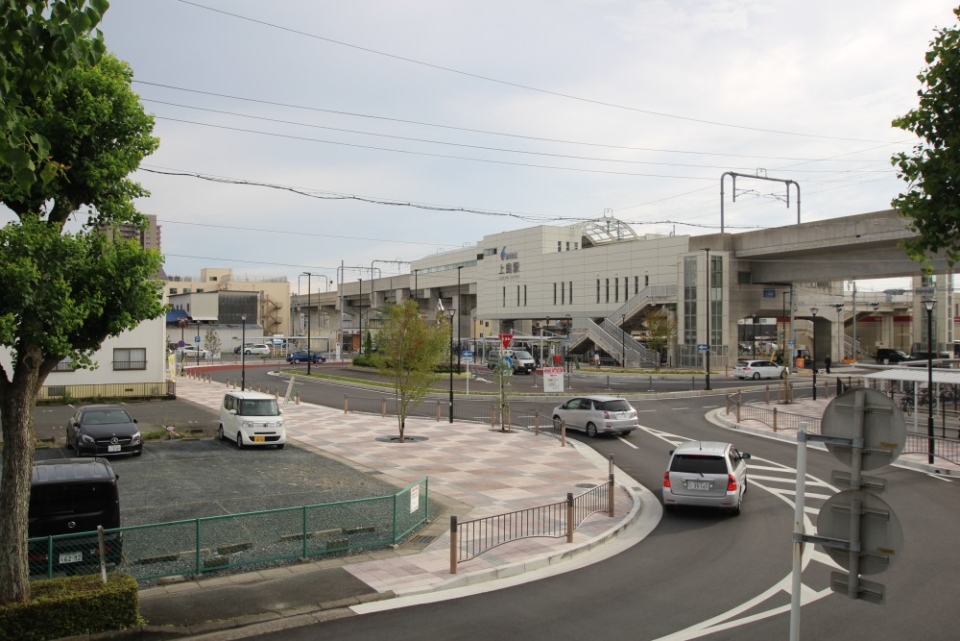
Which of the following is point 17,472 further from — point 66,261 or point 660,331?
point 660,331

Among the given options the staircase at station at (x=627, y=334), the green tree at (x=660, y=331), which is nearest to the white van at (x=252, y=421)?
the green tree at (x=660, y=331)

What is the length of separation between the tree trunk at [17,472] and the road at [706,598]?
3.24 m

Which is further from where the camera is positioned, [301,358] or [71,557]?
[301,358]

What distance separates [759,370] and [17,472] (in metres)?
56.7

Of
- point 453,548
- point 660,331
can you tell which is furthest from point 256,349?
point 453,548

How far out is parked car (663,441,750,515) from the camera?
1605cm

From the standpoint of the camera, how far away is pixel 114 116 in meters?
9.88

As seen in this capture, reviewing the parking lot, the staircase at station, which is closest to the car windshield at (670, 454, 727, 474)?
the parking lot

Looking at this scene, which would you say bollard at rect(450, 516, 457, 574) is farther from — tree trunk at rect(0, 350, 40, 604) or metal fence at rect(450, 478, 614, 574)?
tree trunk at rect(0, 350, 40, 604)

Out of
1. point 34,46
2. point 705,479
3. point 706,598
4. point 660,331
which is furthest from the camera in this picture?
point 660,331

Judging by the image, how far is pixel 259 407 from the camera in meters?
26.0

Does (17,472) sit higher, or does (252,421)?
(17,472)

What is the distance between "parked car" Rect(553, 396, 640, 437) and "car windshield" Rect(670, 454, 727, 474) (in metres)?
11.9

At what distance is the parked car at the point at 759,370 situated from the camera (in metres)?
58.4
